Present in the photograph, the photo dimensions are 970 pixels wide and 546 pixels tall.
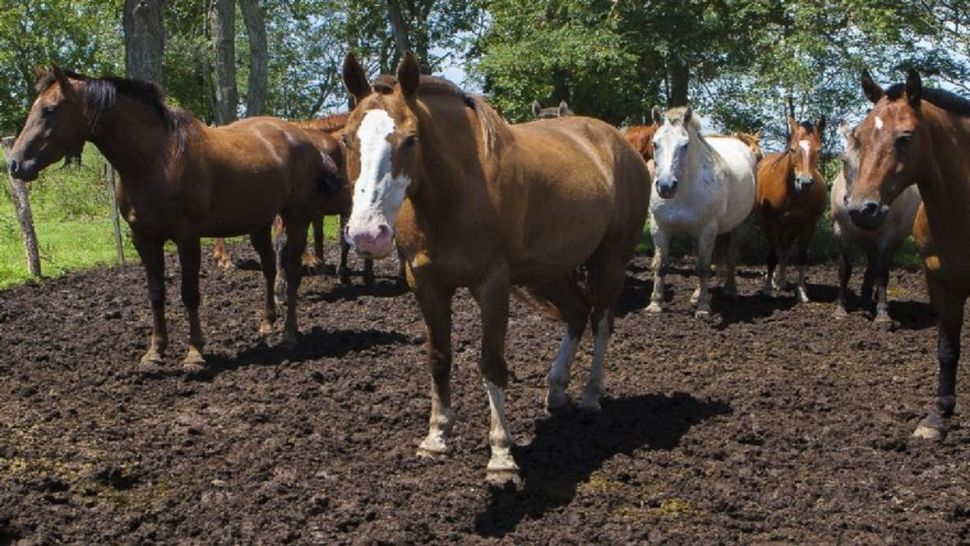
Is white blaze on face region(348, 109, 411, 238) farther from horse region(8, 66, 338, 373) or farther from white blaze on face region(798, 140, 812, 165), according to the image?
white blaze on face region(798, 140, 812, 165)

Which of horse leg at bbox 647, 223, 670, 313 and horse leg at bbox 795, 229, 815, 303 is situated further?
horse leg at bbox 795, 229, 815, 303

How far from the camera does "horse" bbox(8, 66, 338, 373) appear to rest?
7.34 m

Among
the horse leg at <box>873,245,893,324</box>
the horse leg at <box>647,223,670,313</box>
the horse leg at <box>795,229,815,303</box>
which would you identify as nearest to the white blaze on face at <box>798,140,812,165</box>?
the horse leg at <box>795,229,815,303</box>

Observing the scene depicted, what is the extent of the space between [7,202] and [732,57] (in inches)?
678

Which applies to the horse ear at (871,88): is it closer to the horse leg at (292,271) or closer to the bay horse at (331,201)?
the horse leg at (292,271)

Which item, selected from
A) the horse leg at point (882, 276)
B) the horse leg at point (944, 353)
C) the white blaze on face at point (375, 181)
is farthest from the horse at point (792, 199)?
the white blaze on face at point (375, 181)

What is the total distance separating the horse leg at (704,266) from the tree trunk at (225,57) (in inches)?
387

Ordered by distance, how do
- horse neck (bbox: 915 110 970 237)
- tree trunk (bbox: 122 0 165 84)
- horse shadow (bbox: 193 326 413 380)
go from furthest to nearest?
tree trunk (bbox: 122 0 165 84) → horse shadow (bbox: 193 326 413 380) → horse neck (bbox: 915 110 970 237)

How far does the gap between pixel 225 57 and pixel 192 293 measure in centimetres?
1083

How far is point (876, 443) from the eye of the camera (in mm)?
5695

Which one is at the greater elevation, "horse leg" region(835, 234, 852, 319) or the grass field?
"horse leg" region(835, 234, 852, 319)

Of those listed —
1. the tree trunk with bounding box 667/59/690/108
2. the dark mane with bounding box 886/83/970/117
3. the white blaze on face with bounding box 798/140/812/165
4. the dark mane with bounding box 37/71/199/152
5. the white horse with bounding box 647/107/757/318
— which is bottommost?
the white horse with bounding box 647/107/757/318

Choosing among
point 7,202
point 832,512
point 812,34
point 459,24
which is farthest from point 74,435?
point 459,24

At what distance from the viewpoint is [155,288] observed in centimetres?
773
